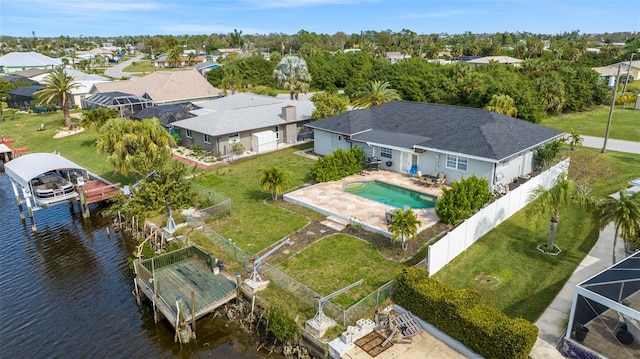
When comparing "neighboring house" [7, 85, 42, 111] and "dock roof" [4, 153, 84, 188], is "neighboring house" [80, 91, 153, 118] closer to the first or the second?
"neighboring house" [7, 85, 42, 111]

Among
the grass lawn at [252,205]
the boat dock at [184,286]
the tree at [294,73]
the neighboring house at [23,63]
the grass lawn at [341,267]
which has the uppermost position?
the neighboring house at [23,63]

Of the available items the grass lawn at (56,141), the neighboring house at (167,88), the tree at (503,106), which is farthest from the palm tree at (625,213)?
the neighboring house at (167,88)

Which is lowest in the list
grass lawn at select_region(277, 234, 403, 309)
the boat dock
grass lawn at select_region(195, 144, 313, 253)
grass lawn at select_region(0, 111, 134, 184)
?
the boat dock

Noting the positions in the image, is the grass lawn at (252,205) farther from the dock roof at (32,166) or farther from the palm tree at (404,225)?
the dock roof at (32,166)

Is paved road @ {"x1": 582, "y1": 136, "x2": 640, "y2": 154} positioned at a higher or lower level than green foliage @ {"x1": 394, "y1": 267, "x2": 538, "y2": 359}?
higher

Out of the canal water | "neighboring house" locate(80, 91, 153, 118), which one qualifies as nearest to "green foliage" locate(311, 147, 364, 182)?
the canal water

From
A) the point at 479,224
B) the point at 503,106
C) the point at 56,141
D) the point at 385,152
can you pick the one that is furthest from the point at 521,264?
the point at 56,141

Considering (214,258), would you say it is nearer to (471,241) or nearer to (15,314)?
(15,314)
